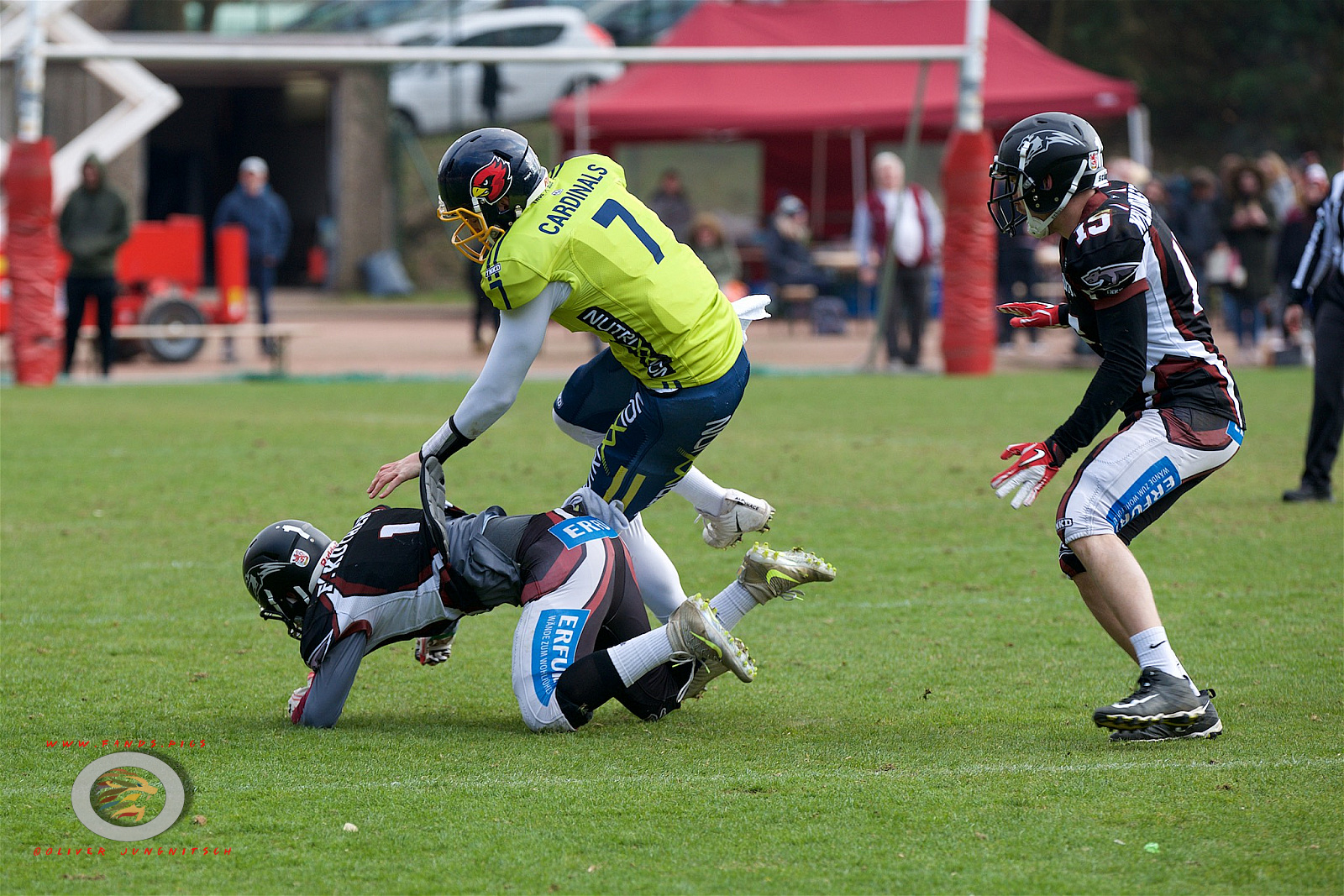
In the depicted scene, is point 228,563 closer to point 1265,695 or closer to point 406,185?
point 1265,695

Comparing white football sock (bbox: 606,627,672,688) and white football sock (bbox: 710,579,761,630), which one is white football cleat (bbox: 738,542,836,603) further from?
white football sock (bbox: 606,627,672,688)

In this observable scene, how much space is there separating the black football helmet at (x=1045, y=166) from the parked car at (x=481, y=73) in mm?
21688

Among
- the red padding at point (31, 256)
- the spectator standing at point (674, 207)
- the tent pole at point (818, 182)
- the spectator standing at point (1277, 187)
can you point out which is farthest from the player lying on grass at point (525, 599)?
the tent pole at point (818, 182)

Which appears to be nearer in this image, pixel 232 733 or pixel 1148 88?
pixel 232 733

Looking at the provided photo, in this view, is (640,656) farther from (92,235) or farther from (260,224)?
(260,224)

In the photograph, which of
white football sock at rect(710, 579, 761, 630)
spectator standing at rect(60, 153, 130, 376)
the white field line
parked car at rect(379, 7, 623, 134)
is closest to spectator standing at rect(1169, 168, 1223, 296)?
spectator standing at rect(60, 153, 130, 376)

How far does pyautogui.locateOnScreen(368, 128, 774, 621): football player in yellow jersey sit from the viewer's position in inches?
181

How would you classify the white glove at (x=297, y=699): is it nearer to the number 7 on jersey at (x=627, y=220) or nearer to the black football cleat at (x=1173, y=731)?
the number 7 on jersey at (x=627, y=220)

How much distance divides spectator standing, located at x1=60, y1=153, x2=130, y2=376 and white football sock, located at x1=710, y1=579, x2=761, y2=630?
10.8 metres

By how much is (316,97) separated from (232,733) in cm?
2813

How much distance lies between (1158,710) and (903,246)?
37.7 ft

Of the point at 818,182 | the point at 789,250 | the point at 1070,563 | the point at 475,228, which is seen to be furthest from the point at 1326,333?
the point at 818,182

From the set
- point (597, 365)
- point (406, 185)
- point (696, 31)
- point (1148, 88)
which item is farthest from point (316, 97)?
point (597, 365)

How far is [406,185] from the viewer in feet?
92.1
